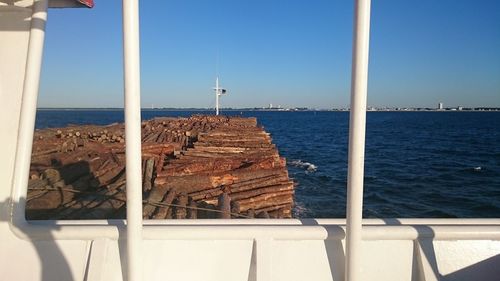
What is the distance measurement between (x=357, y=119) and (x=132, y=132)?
1.46m

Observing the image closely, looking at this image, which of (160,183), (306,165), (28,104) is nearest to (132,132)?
(28,104)

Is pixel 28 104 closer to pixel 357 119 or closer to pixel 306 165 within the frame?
pixel 357 119

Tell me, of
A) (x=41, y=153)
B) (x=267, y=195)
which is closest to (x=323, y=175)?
(x=267, y=195)

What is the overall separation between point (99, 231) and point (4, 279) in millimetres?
860

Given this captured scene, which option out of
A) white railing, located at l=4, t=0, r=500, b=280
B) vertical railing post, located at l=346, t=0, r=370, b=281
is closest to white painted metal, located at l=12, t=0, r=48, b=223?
white railing, located at l=4, t=0, r=500, b=280

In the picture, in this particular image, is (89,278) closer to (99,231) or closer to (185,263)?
(99,231)

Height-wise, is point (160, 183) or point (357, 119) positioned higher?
point (357, 119)

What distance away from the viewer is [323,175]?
2220cm

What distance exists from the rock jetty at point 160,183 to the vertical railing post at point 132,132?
3388 mm

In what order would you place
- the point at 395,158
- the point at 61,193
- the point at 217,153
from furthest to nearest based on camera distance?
the point at 395,158, the point at 217,153, the point at 61,193

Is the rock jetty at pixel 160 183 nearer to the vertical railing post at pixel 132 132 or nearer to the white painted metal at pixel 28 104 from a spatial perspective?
the white painted metal at pixel 28 104

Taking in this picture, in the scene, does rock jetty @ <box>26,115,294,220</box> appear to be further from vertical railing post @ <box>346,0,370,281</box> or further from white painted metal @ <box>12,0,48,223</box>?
vertical railing post @ <box>346,0,370,281</box>

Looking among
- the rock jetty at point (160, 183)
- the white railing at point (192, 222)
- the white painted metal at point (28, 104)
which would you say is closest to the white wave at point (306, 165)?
the rock jetty at point (160, 183)

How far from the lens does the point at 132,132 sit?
2.36 meters
